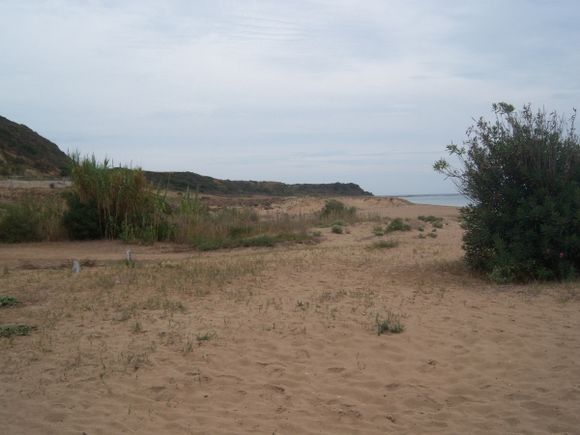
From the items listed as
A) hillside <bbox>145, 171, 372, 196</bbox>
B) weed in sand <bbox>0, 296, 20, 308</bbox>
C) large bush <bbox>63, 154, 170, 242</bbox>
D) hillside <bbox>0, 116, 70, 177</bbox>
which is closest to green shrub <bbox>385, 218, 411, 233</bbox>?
large bush <bbox>63, 154, 170, 242</bbox>

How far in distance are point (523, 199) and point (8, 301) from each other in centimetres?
781

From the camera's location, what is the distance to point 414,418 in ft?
13.8

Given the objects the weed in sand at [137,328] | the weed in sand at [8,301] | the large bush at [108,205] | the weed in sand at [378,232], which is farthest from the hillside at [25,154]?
the weed in sand at [137,328]

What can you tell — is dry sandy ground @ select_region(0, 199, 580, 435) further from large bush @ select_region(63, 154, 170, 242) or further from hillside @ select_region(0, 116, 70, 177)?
hillside @ select_region(0, 116, 70, 177)

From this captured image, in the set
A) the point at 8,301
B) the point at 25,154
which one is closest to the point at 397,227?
the point at 8,301

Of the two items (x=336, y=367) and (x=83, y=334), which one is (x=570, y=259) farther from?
(x=83, y=334)

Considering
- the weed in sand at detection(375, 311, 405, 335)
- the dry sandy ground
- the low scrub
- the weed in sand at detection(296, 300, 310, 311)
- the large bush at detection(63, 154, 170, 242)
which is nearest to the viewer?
the dry sandy ground

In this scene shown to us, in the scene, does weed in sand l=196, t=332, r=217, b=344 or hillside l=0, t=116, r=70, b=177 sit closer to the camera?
weed in sand l=196, t=332, r=217, b=344

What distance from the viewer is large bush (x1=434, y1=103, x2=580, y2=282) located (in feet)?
28.1

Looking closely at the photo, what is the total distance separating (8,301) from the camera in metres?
7.66

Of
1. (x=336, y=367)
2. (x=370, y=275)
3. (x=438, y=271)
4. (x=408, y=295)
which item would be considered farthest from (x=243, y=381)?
(x=438, y=271)

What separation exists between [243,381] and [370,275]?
5.07 metres

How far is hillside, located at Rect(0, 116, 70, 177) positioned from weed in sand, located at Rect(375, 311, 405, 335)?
112 feet

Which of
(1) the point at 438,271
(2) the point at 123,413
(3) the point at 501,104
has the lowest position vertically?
(2) the point at 123,413
